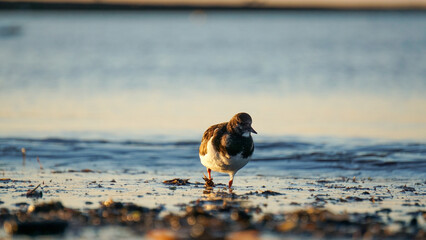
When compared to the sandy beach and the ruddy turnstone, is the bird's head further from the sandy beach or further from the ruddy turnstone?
the sandy beach

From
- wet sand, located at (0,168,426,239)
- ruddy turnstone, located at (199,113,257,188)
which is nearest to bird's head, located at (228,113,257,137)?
ruddy turnstone, located at (199,113,257,188)

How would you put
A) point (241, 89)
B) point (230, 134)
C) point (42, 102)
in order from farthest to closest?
1. point (241, 89)
2. point (42, 102)
3. point (230, 134)

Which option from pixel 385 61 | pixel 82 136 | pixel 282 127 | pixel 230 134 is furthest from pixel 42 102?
pixel 385 61

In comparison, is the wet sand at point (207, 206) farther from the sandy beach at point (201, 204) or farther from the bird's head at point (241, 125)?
the bird's head at point (241, 125)

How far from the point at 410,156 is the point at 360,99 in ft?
32.3

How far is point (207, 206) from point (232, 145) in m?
1.66

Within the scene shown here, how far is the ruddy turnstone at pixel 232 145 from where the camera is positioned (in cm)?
1050

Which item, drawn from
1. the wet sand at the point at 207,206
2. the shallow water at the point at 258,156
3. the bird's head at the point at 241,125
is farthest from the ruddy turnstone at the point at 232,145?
the shallow water at the point at 258,156

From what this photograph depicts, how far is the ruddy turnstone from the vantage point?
1050 cm

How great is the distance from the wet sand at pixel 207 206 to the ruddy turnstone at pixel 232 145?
45cm

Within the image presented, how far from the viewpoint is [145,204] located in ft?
30.3

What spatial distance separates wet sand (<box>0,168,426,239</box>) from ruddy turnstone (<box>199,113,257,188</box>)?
1.49 ft

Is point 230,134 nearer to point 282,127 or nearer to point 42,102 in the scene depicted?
point 282,127

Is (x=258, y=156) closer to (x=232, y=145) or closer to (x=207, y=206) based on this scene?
(x=232, y=145)
